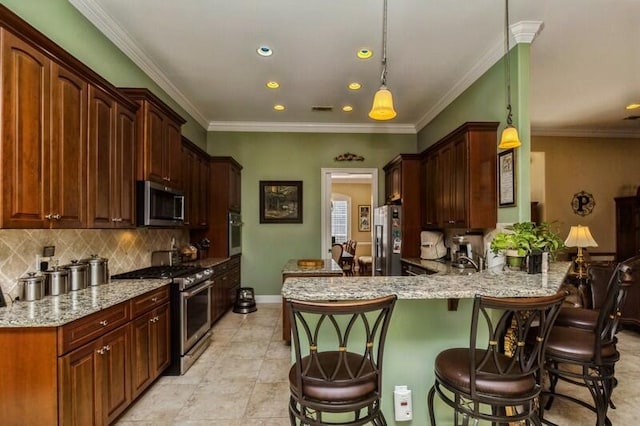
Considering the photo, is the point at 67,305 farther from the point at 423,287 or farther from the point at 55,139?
the point at 423,287

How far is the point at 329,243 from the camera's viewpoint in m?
6.12

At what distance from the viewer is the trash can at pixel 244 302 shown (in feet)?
17.2

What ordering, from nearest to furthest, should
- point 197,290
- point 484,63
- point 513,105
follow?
point 513,105 → point 197,290 → point 484,63

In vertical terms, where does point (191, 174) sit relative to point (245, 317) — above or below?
above

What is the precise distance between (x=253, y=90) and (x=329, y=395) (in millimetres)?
4012

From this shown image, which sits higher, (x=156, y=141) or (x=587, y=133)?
(x=587, y=133)

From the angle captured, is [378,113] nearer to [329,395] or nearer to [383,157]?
[329,395]

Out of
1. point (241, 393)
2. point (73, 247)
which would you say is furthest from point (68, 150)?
point (241, 393)

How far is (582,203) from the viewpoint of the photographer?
6.36 meters

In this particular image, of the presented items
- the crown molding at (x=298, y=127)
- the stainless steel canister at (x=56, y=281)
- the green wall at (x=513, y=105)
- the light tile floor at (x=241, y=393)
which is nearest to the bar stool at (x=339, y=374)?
the light tile floor at (x=241, y=393)

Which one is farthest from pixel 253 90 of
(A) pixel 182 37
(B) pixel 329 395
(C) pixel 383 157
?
Answer: (B) pixel 329 395

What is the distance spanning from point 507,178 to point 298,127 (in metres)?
3.73

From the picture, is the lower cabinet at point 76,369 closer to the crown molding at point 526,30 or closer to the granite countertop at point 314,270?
the granite countertop at point 314,270

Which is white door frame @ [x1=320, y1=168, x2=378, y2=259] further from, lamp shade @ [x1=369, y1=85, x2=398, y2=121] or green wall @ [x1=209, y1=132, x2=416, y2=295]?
lamp shade @ [x1=369, y1=85, x2=398, y2=121]
